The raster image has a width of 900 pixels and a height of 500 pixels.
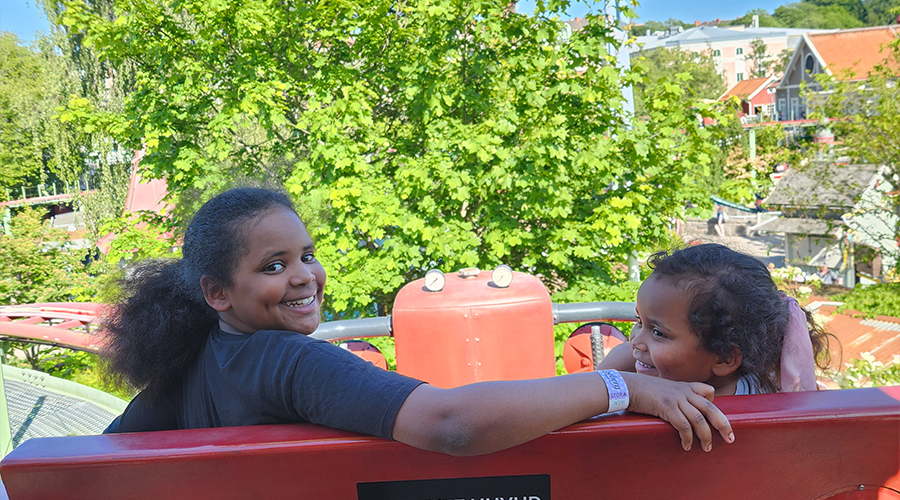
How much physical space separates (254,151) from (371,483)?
7.53m

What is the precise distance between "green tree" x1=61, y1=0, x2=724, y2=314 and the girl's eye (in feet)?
15.6

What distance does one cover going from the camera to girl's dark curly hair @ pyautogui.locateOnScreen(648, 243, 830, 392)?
4.74 ft

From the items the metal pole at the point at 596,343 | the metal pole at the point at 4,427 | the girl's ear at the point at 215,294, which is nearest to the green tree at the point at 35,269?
the metal pole at the point at 4,427

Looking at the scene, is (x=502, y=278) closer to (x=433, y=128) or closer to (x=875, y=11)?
(x=433, y=128)

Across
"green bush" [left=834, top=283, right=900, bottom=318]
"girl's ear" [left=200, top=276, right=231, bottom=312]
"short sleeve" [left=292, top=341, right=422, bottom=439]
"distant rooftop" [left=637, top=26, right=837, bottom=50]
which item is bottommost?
"green bush" [left=834, top=283, right=900, bottom=318]

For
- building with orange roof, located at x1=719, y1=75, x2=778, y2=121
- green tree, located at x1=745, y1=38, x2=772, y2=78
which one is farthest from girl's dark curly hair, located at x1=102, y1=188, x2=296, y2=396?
green tree, located at x1=745, y1=38, x2=772, y2=78

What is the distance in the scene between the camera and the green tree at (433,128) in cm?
618

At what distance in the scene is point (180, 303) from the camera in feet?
5.06

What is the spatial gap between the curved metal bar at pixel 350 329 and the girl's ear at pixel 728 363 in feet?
7.55

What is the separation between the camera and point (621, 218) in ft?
20.6

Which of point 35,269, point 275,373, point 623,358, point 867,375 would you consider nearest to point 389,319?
point 623,358

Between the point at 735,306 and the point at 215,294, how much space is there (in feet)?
3.61

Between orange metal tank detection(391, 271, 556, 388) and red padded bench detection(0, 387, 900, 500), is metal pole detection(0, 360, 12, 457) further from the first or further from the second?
red padded bench detection(0, 387, 900, 500)

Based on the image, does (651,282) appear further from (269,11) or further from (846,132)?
(846,132)
